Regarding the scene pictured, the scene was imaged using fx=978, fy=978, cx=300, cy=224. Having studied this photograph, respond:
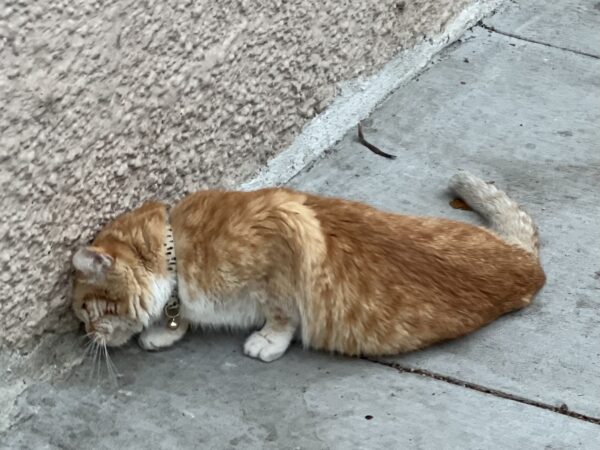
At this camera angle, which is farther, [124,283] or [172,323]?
[172,323]

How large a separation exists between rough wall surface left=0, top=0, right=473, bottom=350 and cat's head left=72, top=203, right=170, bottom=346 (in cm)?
9

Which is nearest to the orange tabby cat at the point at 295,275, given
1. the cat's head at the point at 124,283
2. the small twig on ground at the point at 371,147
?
the cat's head at the point at 124,283

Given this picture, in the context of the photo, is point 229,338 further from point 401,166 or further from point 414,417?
point 401,166

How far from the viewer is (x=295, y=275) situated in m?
3.53

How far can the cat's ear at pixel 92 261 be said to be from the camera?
336 centimetres

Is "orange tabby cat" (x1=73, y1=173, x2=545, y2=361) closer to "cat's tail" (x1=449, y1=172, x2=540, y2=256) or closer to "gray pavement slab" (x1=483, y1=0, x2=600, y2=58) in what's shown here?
"cat's tail" (x1=449, y1=172, x2=540, y2=256)

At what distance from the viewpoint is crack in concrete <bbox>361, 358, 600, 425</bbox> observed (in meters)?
3.37

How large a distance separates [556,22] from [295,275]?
3.16 m

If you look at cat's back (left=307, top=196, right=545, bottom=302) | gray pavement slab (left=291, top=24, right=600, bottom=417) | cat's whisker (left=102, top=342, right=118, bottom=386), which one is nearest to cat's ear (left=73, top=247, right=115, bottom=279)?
cat's whisker (left=102, top=342, right=118, bottom=386)

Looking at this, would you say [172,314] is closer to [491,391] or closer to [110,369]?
[110,369]

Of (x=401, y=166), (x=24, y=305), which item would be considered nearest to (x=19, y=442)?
(x=24, y=305)

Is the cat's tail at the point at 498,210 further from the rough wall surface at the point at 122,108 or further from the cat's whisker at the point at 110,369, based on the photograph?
the cat's whisker at the point at 110,369

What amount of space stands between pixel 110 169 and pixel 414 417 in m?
1.41

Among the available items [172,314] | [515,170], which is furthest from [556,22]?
[172,314]
